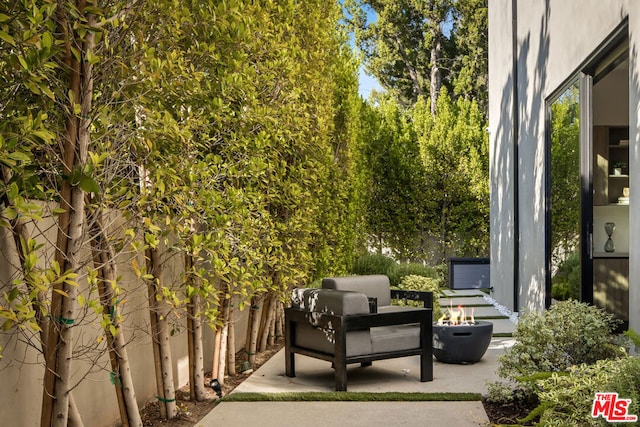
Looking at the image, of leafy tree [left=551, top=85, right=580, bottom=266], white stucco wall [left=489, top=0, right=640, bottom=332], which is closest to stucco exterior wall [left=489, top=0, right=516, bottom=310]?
white stucco wall [left=489, top=0, right=640, bottom=332]

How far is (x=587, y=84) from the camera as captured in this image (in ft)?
20.8

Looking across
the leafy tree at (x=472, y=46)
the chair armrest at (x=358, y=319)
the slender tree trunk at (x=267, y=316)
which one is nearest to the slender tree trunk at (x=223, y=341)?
the chair armrest at (x=358, y=319)

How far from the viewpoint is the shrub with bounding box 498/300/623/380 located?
4.86 m

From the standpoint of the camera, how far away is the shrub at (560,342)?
15.9ft

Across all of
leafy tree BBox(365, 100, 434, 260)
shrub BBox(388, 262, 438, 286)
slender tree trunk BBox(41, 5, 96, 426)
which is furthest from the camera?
leafy tree BBox(365, 100, 434, 260)

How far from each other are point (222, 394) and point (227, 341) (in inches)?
37.3

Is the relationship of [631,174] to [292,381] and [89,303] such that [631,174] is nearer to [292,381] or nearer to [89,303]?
[292,381]

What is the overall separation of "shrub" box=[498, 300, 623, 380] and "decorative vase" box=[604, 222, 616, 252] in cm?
143

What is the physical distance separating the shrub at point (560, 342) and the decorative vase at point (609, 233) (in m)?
1.43

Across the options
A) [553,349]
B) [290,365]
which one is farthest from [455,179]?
[553,349]

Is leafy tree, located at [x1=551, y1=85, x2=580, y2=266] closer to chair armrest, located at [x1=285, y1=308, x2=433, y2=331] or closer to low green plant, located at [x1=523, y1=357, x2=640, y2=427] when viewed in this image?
chair armrest, located at [x1=285, y1=308, x2=433, y2=331]

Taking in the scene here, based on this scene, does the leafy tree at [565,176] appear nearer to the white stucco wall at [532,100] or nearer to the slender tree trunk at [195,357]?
→ the white stucco wall at [532,100]

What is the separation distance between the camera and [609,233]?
649 cm

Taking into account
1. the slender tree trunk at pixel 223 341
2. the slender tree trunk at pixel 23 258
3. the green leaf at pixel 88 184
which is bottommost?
the slender tree trunk at pixel 223 341
